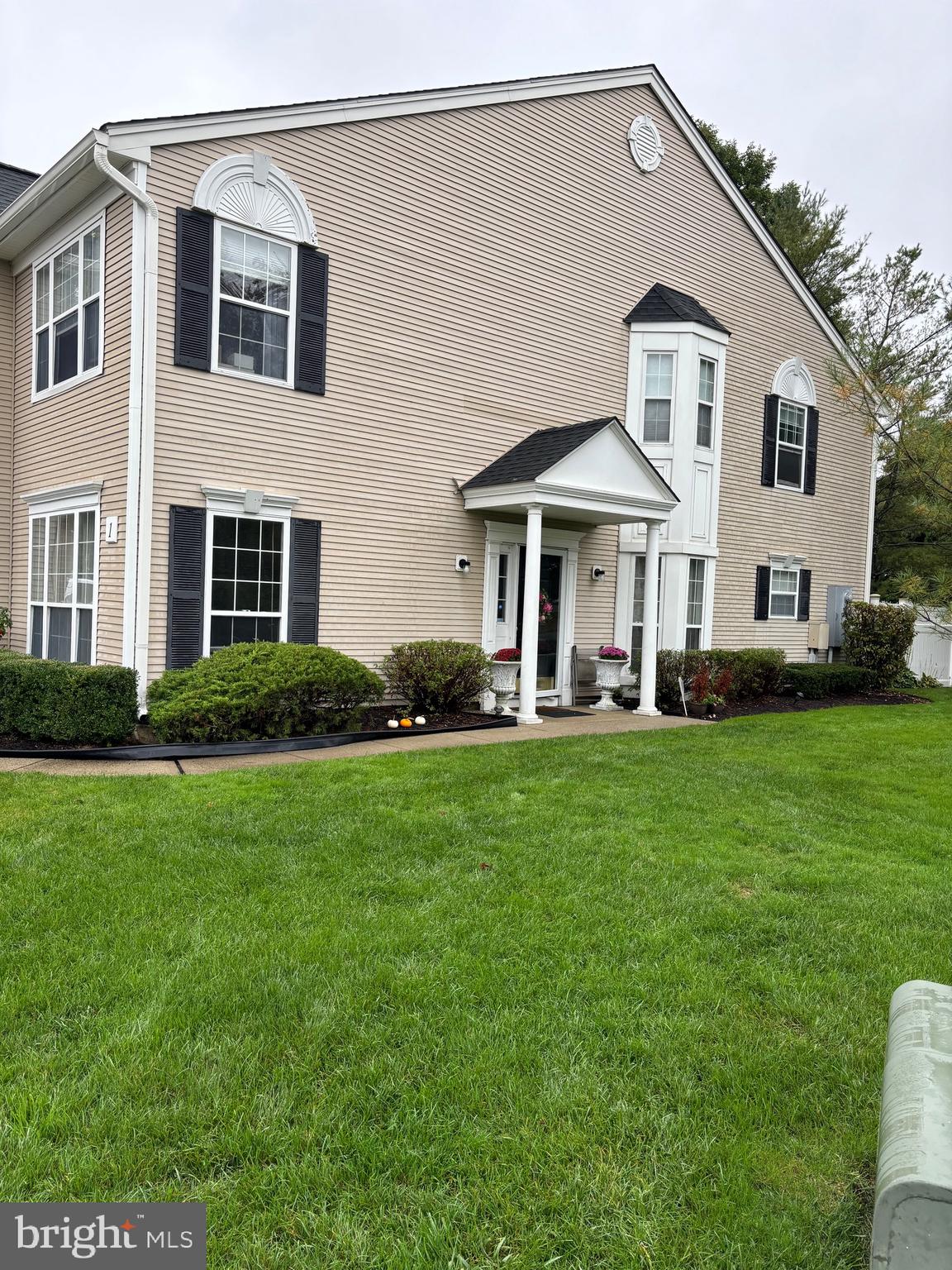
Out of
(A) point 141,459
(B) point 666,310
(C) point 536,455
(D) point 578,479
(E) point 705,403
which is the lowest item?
(A) point 141,459

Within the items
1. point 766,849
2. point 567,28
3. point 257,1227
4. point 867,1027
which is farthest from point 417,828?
point 567,28

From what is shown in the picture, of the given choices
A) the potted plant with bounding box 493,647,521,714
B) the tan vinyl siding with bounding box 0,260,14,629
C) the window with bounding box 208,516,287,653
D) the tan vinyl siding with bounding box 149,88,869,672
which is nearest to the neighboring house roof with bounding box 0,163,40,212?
the tan vinyl siding with bounding box 0,260,14,629

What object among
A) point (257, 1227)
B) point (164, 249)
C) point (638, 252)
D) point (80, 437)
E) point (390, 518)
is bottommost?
point (257, 1227)

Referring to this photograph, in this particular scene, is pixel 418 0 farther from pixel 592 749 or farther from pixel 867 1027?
pixel 867 1027

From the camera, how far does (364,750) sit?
8109 millimetres

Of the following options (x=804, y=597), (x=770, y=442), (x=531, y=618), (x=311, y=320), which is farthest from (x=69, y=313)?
(x=804, y=597)

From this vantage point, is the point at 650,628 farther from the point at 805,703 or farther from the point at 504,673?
the point at 805,703

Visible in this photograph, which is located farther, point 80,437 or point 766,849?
point 80,437

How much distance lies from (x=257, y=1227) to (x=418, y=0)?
20445 mm

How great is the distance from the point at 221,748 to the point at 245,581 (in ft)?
6.99

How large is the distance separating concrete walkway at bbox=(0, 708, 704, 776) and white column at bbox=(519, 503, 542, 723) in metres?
0.32

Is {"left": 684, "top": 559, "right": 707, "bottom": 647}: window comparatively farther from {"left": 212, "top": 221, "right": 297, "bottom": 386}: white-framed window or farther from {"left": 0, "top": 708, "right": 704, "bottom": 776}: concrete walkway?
{"left": 212, "top": 221, "right": 297, "bottom": 386}: white-framed window

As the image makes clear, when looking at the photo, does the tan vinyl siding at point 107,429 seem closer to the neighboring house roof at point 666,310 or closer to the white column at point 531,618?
the white column at point 531,618

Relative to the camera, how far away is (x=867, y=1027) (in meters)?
3.03
